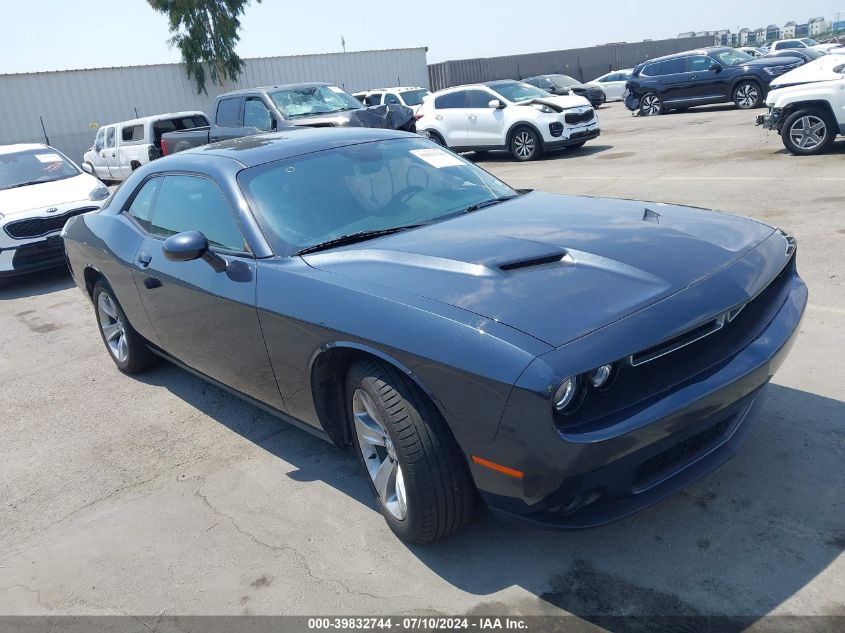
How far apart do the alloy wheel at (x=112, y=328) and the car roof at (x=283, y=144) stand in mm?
1318

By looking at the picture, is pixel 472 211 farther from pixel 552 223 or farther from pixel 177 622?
pixel 177 622

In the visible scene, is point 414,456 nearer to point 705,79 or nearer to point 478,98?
point 478,98

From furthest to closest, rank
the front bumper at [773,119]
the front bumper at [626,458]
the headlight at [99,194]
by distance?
the front bumper at [773,119] → the headlight at [99,194] → the front bumper at [626,458]

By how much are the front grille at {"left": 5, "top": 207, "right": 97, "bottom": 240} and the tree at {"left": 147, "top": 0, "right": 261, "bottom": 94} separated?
2238 centimetres

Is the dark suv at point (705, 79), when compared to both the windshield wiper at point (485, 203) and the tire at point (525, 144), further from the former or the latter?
the windshield wiper at point (485, 203)

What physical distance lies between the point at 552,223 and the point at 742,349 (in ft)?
3.56

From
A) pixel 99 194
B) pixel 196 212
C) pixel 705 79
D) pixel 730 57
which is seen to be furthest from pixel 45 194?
pixel 730 57

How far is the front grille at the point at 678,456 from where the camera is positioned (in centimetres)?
259

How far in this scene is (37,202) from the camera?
9.16 m

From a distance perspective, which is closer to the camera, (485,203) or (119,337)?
(485,203)

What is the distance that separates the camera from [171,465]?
13.5ft

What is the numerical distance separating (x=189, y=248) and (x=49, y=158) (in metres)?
8.19

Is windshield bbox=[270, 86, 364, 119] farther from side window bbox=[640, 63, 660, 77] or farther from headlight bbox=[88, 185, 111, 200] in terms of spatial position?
side window bbox=[640, 63, 660, 77]

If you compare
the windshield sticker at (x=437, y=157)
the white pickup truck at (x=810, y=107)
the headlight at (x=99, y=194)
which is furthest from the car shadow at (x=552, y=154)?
the windshield sticker at (x=437, y=157)
